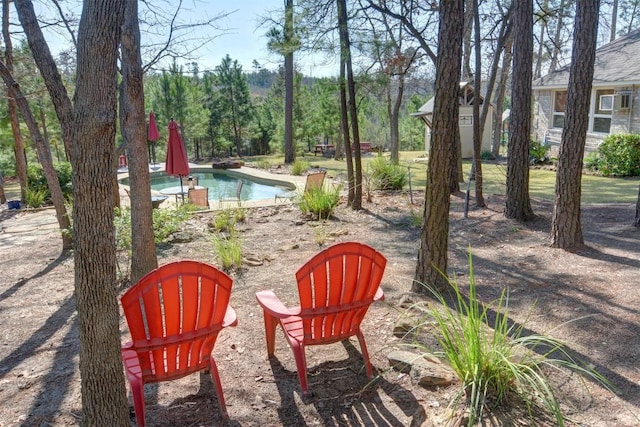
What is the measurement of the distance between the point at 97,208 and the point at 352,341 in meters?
2.01

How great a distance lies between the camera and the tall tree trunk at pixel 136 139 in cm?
384

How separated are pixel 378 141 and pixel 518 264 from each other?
82.7 ft

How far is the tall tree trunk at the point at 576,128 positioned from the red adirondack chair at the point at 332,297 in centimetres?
310

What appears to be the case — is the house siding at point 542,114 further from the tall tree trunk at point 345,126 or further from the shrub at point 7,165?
the shrub at point 7,165

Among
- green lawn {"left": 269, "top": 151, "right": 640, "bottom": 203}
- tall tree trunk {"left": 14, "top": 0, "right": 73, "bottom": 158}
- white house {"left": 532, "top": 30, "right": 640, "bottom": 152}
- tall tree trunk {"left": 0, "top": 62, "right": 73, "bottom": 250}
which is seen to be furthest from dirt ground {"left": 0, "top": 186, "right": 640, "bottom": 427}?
white house {"left": 532, "top": 30, "right": 640, "bottom": 152}

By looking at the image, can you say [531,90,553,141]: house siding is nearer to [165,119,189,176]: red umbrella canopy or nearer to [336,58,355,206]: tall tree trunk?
[336,58,355,206]: tall tree trunk

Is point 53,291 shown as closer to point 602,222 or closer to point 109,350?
point 109,350

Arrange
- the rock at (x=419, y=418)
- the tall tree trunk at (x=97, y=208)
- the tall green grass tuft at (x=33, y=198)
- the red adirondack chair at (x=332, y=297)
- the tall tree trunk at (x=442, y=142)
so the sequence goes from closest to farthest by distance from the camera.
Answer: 1. the tall tree trunk at (x=97, y=208)
2. the rock at (x=419, y=418)
3. the red adirondack chair at (x=332, y=297)
4. the tall tree trunk at (x=442, y=142)
5. the tall green grass tuft at (x=33, y=198)

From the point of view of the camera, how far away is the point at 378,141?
29.3 metres

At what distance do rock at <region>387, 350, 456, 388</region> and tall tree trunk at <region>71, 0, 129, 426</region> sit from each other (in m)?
1.43

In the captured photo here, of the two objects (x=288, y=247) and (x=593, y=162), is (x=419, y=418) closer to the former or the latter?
(x=288, y=247)

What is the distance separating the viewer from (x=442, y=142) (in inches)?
144

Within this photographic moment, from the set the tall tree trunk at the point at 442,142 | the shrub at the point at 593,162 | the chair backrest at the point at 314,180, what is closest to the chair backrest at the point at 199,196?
the chair backrest at the point at 314,180

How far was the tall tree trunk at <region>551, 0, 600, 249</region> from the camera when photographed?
4.70 metres
